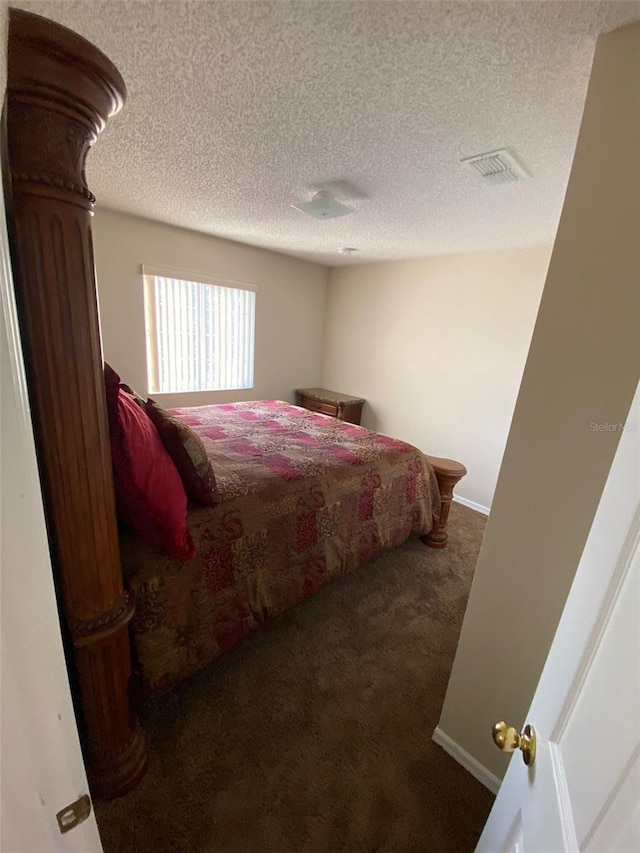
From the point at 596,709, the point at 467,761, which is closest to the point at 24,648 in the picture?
the point at 596,709

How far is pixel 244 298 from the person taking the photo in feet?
12.8

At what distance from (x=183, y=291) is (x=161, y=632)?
3.14m

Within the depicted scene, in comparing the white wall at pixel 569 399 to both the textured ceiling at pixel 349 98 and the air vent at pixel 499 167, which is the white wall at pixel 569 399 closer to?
the textured ceiling at pixel 349 98

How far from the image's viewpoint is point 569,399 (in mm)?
931

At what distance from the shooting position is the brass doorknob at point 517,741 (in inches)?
25.0

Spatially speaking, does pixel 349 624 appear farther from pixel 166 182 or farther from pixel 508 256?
pixel 508 256

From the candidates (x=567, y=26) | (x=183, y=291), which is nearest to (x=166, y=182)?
(x=183, y=291)

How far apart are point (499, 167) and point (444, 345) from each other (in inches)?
78.3

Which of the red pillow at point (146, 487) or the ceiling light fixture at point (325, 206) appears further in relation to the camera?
the ceiling light fixture at point (325, 206)

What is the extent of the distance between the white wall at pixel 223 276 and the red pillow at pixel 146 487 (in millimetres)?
1858

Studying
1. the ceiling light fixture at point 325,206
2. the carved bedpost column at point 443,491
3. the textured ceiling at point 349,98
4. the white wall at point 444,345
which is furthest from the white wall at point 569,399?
the white wall at point 444,345

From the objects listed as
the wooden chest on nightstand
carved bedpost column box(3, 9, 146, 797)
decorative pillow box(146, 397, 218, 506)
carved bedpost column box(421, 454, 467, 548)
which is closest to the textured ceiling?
carved bedpost column box(3, 9, 146, 797)

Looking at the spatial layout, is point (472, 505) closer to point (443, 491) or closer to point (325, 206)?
point (443, 491)

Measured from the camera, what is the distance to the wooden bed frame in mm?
665
